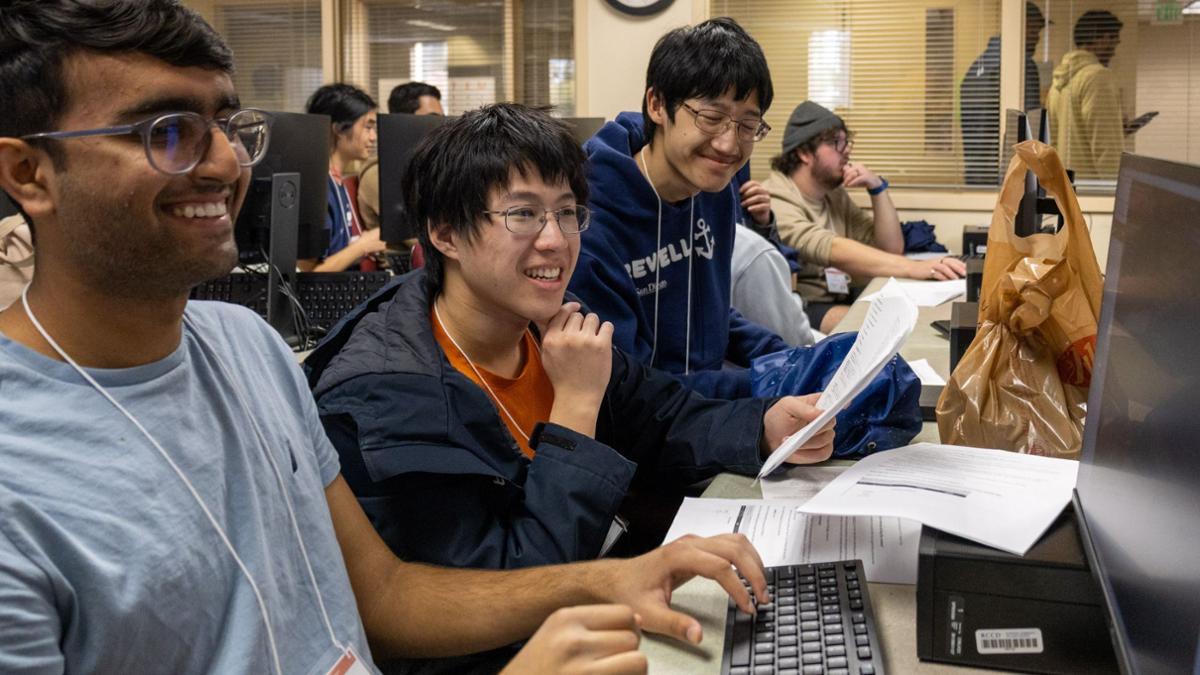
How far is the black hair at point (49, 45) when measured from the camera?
91 centimetres

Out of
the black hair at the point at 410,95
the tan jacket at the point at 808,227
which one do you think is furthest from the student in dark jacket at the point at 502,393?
the black hair at the point at 410,95

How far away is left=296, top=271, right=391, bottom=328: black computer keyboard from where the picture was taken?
293 cm

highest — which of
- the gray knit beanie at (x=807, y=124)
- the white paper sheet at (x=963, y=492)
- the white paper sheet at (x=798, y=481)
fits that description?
the gray knit beanie at (x=807, y=124)

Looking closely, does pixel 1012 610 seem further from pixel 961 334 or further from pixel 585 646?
pixel 961 334

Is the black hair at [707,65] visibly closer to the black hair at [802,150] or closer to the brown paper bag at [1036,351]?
the brown paper bag at [1036,351]

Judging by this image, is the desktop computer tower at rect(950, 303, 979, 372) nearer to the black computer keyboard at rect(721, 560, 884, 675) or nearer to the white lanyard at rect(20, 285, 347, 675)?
the black computer keyboard at rect(721, 560, 884, 675)

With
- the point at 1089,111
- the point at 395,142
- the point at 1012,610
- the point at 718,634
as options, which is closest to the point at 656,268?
the point at 395,142

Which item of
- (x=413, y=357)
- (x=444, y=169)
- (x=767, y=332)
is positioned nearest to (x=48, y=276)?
(x=413, y=357)

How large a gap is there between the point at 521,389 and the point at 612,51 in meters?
3.90

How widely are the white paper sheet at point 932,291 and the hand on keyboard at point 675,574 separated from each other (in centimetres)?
205

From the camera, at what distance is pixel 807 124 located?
14.9 ft

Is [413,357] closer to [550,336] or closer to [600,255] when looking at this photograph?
[550,336]

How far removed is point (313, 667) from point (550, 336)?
0.65 metres

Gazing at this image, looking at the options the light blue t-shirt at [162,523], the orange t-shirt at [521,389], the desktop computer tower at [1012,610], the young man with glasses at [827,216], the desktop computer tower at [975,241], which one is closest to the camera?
the light blue t-shirt at [162,523]
